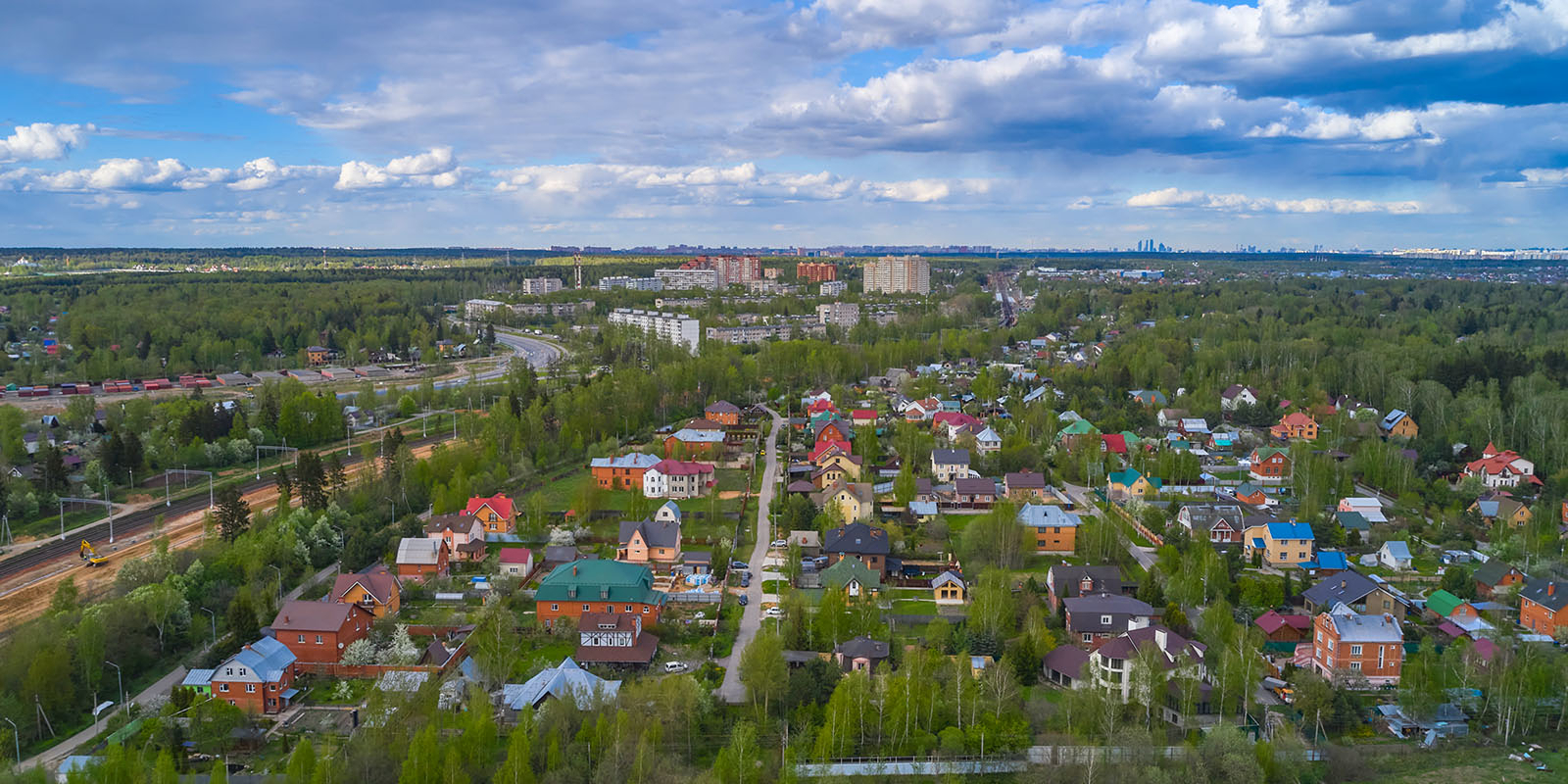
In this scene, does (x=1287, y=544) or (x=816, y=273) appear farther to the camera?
(x=816, y=273)

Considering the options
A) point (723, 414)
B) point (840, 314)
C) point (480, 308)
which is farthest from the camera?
point (480, 308)

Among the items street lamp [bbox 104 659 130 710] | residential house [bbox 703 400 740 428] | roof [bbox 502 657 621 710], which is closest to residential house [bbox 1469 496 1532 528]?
roof [bbox 502 657 621 710]

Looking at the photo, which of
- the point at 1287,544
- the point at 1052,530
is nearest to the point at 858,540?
the point at 1052,530

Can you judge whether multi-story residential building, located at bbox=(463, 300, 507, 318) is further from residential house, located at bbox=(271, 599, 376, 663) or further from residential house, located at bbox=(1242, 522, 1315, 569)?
residential house, located at bbox=(1242, 522, 1315, 569)

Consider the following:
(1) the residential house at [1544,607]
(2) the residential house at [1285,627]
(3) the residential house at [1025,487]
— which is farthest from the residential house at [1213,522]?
(1) the residential house at [1544,607]

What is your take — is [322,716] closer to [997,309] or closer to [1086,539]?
[1086,539]

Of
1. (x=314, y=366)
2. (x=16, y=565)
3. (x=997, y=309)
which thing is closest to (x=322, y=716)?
(x=16, y=565)

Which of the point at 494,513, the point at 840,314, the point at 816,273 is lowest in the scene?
the point at 494,513

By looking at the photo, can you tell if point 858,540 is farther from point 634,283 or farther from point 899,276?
point 634,283
